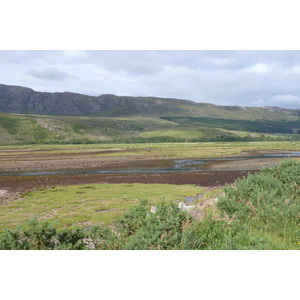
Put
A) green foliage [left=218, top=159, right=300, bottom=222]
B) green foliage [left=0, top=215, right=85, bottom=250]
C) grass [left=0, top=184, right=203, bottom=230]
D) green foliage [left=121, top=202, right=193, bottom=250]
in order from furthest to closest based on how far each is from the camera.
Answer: grass [left=0, top=184, right=203, bottom=230], green foliage [left=218, top=159, right=300, bottom=222], green foliage [left=0, top=215, right=85, bottom=250], green foliage [left=121, top=202, right=193, bottom=250]

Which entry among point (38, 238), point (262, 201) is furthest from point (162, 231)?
point (262, 201)

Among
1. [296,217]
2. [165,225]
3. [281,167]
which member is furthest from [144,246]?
[281,167]

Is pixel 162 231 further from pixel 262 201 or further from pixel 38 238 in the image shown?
pixel 262 201

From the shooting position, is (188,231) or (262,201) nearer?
(188,231)

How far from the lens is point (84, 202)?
97.8 ft

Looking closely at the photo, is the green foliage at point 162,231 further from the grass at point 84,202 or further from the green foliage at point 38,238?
the grass at point 84,202

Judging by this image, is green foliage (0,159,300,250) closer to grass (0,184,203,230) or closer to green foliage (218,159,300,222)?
green foliage (218,159,300,222)

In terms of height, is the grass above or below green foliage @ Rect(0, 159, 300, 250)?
below

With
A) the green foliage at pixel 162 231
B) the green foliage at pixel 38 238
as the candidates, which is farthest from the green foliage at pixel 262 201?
the green foliage at pixel 38 238

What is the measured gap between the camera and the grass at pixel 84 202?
22594mm

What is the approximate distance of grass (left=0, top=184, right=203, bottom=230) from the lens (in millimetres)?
22594

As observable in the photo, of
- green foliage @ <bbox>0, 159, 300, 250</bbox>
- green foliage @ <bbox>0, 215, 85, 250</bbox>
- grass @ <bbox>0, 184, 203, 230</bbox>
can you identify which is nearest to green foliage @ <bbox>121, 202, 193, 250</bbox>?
green foliage @ <bbox>0, 159, 300, 250</bbox>

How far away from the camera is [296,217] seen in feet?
28.1

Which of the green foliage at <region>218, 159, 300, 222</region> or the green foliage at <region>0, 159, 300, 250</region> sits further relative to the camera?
the green foliage at <region>218, 159, 300, 222</region>
